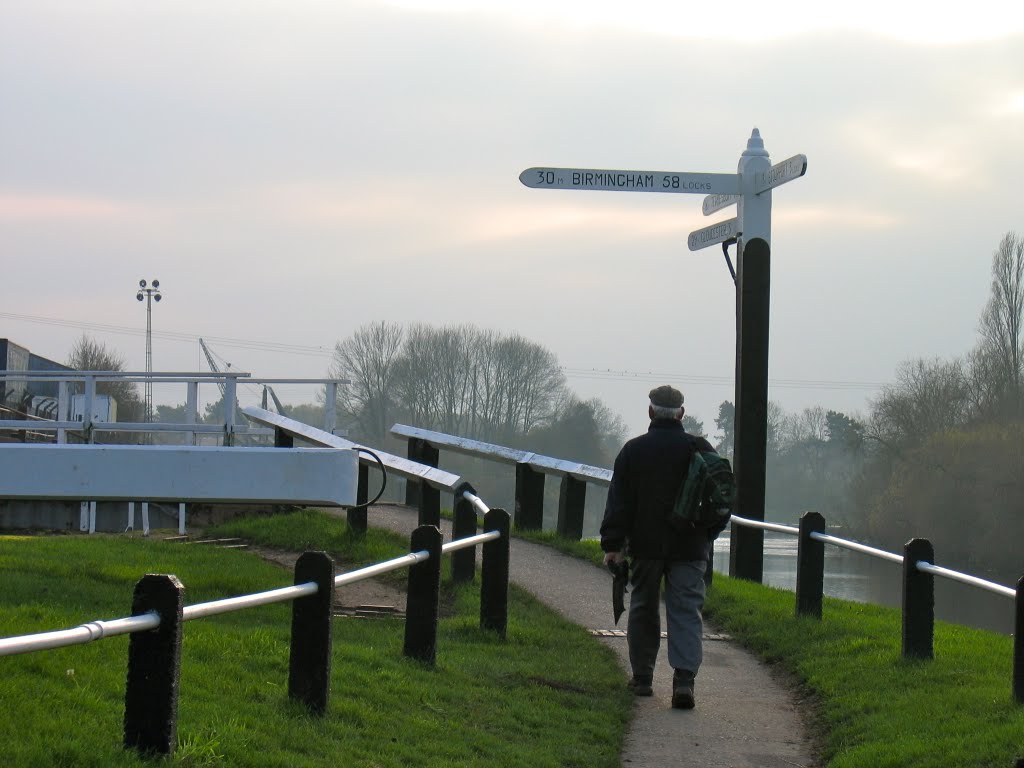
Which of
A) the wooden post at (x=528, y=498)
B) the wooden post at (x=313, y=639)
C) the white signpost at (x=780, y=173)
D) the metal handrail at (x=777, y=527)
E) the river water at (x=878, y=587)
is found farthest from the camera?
the river water at (x=878, y=587)

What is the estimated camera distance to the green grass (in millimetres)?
5164

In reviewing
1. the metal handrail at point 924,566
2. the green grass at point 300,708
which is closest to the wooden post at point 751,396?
the metal handrail at point 924,566

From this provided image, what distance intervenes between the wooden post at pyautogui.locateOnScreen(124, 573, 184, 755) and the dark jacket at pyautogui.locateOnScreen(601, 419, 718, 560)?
351 centimetres

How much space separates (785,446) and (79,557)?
466 ft

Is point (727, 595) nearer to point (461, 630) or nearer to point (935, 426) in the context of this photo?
point (461, 630)

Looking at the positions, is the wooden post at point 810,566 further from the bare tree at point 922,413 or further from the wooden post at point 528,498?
the bare tree at point 922,413

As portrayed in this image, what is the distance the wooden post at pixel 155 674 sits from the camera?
4.72 m

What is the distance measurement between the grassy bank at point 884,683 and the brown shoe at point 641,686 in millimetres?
959

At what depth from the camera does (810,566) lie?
1016 centimetres

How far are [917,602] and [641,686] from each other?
177 cm

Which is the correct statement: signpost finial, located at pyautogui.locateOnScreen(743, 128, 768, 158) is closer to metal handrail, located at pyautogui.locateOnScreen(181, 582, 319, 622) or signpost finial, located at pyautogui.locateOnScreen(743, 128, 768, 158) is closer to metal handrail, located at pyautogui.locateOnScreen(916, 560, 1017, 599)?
metal handrail, located at pyautogui.locateOnScreen(916, 560, 1017, 599)

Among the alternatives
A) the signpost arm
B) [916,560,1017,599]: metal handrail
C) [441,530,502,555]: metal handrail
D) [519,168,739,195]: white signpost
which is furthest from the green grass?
[519,168,739,195]: white signpost

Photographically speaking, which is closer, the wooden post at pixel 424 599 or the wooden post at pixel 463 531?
the wooden post at pixel 424 599

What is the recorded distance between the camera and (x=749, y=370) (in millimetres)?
13453
